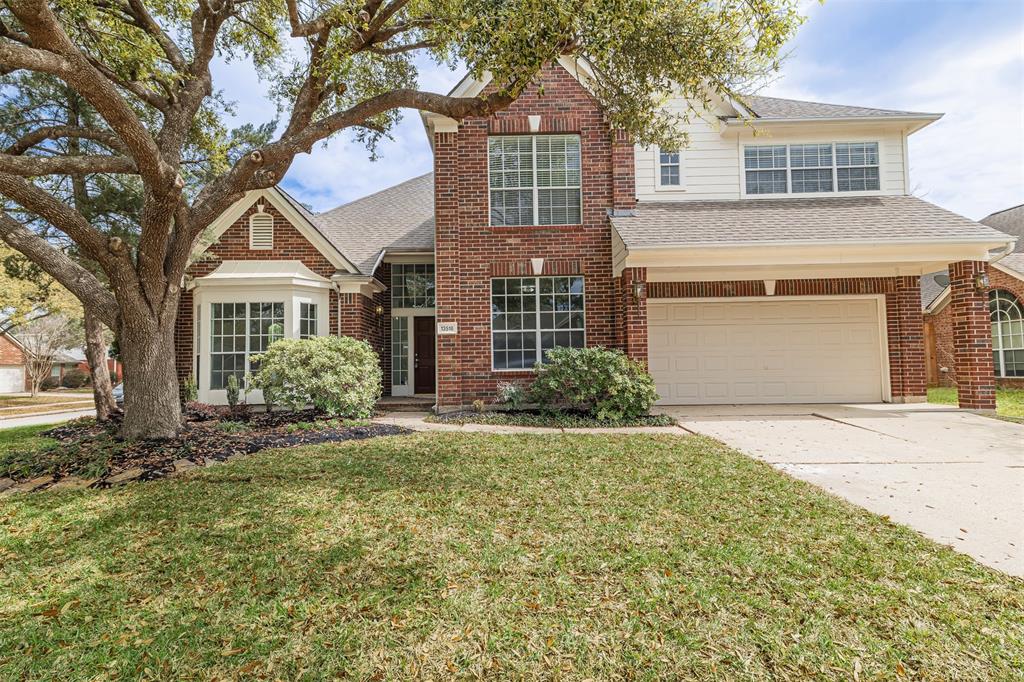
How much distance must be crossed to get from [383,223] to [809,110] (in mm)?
11385

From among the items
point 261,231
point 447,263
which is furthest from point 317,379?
point 261,231

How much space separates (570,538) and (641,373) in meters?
6.08

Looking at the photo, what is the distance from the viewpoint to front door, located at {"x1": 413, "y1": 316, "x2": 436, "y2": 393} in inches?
523

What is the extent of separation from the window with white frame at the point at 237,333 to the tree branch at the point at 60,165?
4875mm

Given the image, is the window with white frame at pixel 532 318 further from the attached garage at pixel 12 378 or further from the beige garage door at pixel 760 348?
the attached garage at pixel 12 378

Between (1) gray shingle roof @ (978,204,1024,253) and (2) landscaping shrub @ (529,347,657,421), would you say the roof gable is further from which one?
(1) gray shingle roof @ (978,204,1024,253)

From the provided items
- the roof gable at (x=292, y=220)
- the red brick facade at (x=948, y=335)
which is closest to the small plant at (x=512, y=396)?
the roof gable at (x=292, y=220)

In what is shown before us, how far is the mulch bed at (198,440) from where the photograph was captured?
5758 millimetres

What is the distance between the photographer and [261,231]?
38.2ft

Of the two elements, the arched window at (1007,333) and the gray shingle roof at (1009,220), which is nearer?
the arched window at (1007,333)

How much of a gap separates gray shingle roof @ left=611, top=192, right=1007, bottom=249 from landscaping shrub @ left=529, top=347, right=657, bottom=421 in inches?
88.9

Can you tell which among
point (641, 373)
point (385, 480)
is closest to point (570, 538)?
point (385, 480)

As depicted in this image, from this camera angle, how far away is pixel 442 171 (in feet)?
34.8

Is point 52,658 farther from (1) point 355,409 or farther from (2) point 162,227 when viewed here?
(1) point 355,409
